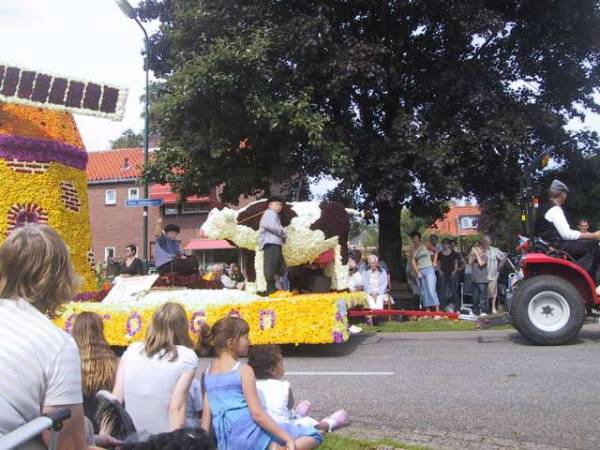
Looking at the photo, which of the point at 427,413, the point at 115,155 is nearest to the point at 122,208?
the point at 115,155

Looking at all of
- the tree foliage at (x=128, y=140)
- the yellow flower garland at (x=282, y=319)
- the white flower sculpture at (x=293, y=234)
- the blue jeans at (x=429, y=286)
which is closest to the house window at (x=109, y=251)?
the tree foliage at (x=128, y=140)

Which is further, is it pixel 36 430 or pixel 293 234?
pixel 293 234

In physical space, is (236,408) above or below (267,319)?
below

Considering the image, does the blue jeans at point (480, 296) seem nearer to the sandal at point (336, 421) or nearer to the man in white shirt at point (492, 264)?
the man in white shirt at point (492, 264)

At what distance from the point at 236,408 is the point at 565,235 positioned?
18.6ft

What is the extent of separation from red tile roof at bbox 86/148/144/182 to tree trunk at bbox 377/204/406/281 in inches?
1011

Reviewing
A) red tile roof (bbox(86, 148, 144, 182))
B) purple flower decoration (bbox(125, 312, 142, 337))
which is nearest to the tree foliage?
red tile roof (bbox(86, 148, 144, 182))

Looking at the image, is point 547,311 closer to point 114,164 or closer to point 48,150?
point 48,150

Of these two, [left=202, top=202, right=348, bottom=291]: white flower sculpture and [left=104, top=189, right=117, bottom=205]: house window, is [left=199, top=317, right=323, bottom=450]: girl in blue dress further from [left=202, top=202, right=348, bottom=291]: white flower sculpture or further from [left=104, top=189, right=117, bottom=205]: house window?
[left=104, top=189, right=117, bottom=205]: house window

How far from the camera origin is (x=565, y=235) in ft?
26.6

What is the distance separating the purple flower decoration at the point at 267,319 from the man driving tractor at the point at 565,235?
3.72 m

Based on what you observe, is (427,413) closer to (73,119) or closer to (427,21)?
(73,119)

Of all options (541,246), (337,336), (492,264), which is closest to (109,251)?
(492,264)

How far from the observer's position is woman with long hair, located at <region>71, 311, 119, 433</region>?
12.8ft
